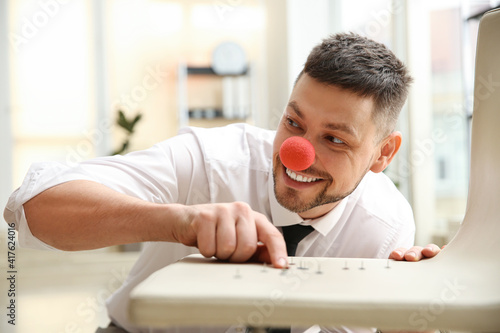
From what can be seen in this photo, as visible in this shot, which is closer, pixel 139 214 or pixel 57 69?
pixel 139 214

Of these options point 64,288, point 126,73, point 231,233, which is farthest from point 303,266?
point 126,73

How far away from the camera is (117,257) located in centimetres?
477

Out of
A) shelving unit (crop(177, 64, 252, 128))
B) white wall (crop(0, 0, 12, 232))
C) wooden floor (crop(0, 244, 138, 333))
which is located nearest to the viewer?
wooden floor (crop(0, 244, 138, 333))

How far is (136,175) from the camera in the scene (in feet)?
3.89

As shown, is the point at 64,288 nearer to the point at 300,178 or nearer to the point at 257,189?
the point at 257,189

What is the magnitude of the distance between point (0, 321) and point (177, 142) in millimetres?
2344

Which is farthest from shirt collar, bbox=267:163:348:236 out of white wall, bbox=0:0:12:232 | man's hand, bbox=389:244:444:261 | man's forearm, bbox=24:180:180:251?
white wall, bbox=0:0:12:232

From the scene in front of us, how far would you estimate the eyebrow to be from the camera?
1.12m

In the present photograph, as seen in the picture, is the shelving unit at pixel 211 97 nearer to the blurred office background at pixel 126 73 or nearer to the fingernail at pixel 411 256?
the blurred office background at pixel 126 73

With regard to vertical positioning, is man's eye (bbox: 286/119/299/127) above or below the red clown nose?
above

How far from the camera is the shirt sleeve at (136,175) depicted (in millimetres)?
976

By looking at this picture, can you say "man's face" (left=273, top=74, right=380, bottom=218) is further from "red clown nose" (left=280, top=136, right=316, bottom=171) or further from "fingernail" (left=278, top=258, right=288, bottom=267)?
"fingernail" (left=278, top=258, right=288, bottom=267)

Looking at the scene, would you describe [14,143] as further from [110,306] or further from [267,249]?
[267,249]

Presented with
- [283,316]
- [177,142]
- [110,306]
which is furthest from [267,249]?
[110,306]
